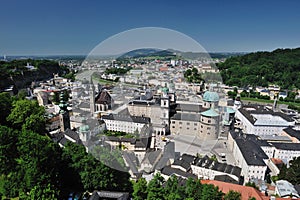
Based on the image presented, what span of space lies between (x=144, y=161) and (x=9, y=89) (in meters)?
19.5

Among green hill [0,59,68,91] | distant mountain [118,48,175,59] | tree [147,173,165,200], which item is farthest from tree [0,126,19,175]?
green hill [0,59,68,91]

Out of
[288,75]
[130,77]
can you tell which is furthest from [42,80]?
[288,75]

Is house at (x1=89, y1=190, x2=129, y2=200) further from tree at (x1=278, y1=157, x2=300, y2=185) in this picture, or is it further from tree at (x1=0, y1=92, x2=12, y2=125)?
tree at (x1=278, y1=157, x2=300, y2=185)

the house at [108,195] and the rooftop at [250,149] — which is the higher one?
the house at [108,195]

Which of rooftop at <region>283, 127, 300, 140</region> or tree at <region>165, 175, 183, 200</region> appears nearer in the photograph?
tree at <region>165, 175, 183, 200</region>

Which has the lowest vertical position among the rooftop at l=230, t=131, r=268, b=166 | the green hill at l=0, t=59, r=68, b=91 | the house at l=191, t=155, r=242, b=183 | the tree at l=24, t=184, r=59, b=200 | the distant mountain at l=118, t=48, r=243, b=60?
the house at l=191, t=155, r=242, b=183

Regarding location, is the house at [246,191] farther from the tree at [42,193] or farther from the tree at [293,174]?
the tree at [42,193]

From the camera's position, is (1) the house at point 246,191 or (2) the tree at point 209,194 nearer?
(2) the tree at point 209,194

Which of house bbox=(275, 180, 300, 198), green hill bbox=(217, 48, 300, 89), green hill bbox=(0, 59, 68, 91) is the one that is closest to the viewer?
house bbox=(275, 180, 300, 198)

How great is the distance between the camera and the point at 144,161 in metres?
6.19

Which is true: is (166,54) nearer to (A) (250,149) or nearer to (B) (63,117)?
(A) (250,149)

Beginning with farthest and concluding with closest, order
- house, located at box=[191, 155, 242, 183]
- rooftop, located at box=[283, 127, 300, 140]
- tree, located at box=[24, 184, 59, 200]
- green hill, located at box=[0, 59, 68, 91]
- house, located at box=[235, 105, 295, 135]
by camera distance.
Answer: green hill, located at box=[0, 59, 68, 91] < house, located at box=[235, 105, 295, 135] < rooftop, located at box=[283, 127, 300, 140] < house, located at box=[191, 155, 242, 183] < tree, located at box=[24, 184, 59, 200]

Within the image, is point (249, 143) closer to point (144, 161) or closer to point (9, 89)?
point (144, 161)

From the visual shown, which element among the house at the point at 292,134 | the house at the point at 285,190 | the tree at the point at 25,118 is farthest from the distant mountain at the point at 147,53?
the house at the point at 292,134
